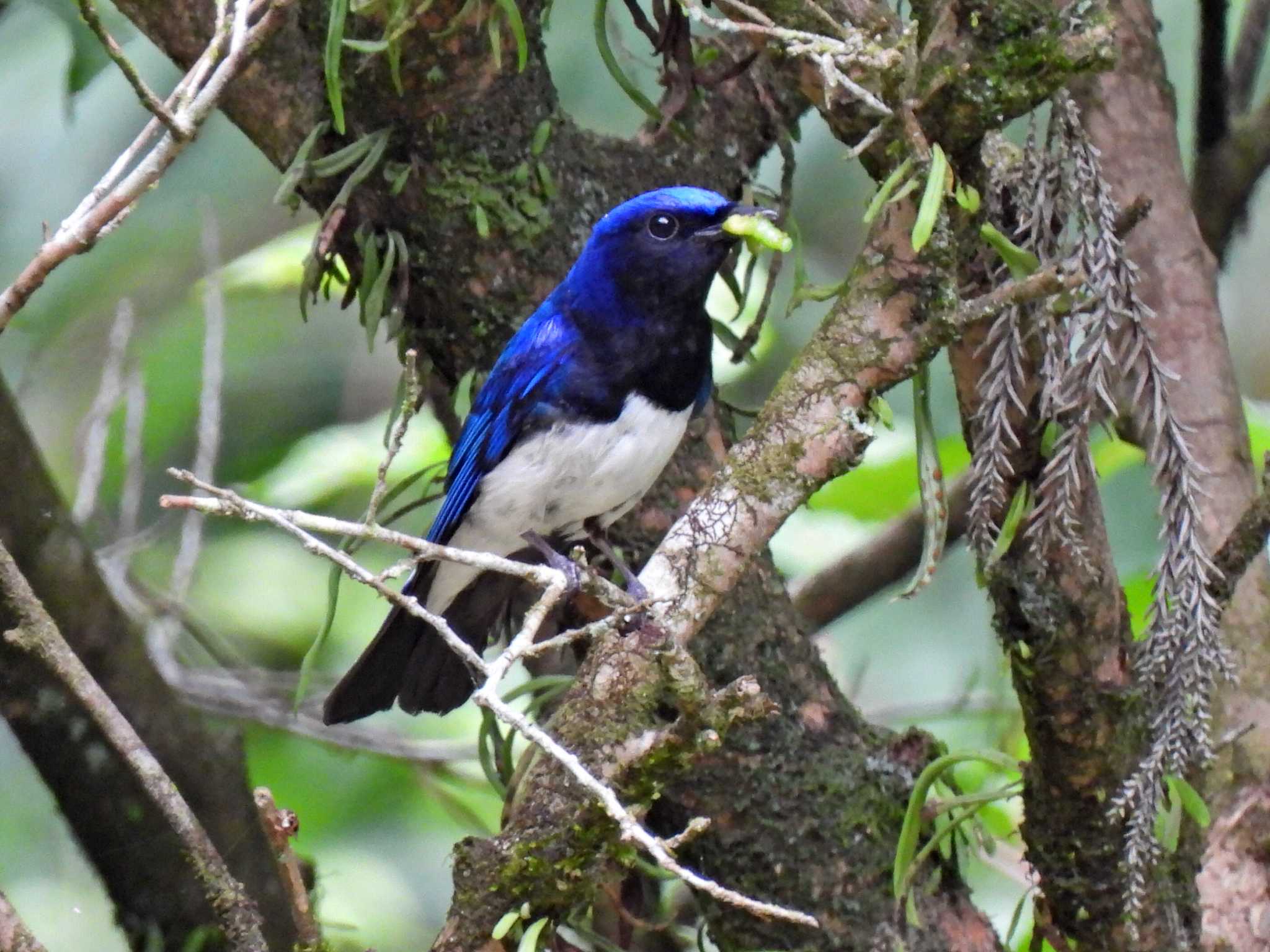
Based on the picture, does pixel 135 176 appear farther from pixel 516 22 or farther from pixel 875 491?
pixel 875 491

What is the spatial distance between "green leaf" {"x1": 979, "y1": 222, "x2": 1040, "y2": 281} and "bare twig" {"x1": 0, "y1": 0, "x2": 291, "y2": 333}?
859 mm

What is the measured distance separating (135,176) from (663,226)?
132 cm

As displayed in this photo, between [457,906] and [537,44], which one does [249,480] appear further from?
[457,906]

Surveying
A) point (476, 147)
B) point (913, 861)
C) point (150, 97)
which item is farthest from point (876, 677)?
point (150, 97)

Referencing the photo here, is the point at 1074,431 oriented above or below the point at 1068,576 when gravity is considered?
above

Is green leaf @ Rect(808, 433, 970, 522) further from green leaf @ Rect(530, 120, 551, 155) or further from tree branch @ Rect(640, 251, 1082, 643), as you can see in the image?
tree branch @ Rect(640, 251, 1082, 643)

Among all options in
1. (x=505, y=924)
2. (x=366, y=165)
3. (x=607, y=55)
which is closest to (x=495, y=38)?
(x=607, y=55)

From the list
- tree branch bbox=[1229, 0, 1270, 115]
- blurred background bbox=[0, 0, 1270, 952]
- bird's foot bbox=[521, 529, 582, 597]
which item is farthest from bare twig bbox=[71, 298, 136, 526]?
tree branch bbox=[1229, 0, 1270, 115]

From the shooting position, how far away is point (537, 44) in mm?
2730

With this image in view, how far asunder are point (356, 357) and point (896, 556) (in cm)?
245

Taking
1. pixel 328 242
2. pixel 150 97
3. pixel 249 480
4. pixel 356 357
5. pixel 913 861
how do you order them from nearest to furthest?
1. pixel 150 97
2. pixel 913 861
3. pixel 328 242
4. pixel 249 480
5. pixel 356 357

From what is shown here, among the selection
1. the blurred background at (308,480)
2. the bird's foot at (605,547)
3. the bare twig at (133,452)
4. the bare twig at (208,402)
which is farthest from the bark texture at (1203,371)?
the bare twig at (133,452)

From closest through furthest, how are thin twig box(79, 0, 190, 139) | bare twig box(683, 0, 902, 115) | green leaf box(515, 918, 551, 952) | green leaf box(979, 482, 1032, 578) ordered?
thin twig box(79, 0, 190, 139) → bare twig box(683, 0, 902, 115) → green leaf box(515, 918, 551, 952) → green leaf box(979, 482, 1032, 578)

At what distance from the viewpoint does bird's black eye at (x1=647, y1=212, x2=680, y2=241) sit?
276 cm
